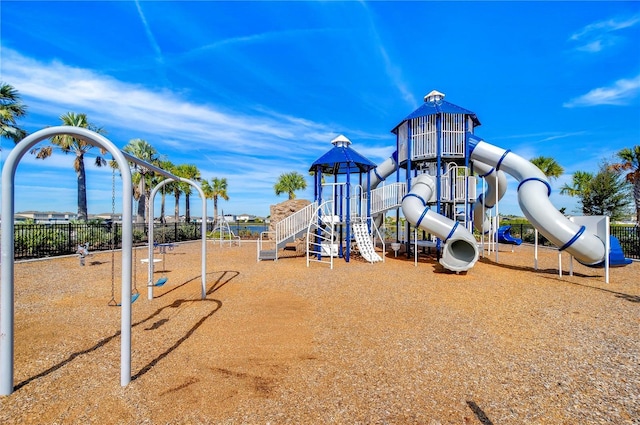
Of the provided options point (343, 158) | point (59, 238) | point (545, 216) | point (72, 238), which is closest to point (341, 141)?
point (343, 158)

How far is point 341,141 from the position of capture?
52.9 ft

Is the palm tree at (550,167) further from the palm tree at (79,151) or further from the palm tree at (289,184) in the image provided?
the palm tree at (79,151)

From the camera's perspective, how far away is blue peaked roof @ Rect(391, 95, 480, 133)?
1408cm

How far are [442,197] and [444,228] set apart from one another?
319 centimetres

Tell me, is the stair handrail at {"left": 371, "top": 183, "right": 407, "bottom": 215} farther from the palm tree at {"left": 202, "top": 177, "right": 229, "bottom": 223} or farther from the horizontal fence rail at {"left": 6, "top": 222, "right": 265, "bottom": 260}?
the palm tree at {"left": 202, "top": 177, "right": 229, "bottom": 223}

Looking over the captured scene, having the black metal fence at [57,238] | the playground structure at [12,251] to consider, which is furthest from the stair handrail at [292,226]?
the playground structure at [12,251]

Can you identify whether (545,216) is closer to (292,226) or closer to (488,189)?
(488,189)

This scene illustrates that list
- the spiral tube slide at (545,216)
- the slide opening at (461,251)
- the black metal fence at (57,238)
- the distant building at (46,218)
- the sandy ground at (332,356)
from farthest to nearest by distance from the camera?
the distant building at (46,218) < the black metal fence at (57,238) < the slide opening at (461,251) < the spiral tube slide at (545,216) < the sandy ground at (332,356)

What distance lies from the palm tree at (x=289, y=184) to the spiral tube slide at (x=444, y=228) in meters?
36.7

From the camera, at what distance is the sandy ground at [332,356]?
327cm

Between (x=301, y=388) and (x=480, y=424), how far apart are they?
187 cm

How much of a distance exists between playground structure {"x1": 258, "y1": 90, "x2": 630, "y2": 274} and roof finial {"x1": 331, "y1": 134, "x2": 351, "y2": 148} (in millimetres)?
51

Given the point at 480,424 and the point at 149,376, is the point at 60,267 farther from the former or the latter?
the point at 480,424

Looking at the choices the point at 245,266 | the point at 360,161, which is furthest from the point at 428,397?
the point at 360,161
